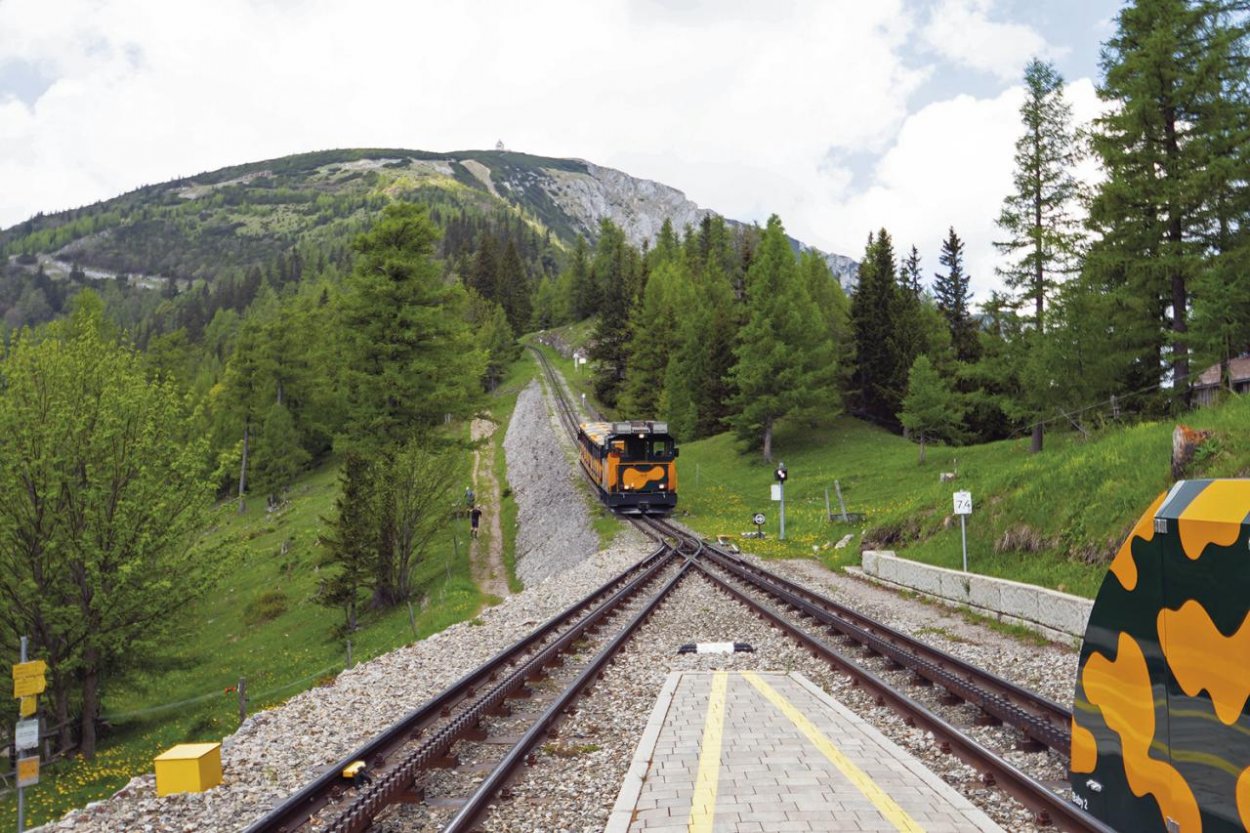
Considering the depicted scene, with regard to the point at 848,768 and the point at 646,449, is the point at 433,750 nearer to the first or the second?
the point at 848,768

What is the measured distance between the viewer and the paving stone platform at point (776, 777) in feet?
19.4

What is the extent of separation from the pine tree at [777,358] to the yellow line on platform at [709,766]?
3855 cm

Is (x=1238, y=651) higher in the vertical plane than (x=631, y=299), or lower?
lower

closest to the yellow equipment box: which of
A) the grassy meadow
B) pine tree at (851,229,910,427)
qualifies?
the grassy meadow

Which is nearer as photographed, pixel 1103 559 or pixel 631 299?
pixel 1103 559

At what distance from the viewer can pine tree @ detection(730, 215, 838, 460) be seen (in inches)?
1884

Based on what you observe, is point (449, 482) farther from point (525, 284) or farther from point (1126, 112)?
point (525, 284)

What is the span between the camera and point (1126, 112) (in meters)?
23.6

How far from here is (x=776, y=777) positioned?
6.83 metres

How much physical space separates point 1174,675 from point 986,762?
3755mm

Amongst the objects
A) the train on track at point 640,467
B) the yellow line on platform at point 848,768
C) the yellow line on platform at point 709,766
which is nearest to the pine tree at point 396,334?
the train on track at point 640,467

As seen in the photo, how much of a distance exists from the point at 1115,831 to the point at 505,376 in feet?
326

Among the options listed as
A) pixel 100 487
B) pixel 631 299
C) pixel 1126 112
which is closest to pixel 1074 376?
pixel 1126 112

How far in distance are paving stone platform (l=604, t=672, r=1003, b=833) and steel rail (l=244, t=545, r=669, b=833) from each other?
2.69m
